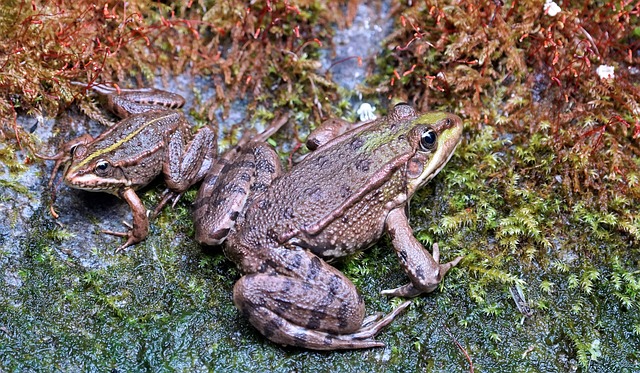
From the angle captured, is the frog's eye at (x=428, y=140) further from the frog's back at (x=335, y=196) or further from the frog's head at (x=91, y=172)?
the frog's head at (x=91, y=172)

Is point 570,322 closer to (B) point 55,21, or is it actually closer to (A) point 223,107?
(A) point 223,107

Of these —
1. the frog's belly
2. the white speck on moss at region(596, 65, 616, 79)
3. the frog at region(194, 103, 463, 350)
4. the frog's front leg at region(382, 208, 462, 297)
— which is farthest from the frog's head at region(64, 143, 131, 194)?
the white speck on moss at region(596, 65, 616, 79)

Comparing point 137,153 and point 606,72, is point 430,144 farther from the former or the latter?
point 137,153

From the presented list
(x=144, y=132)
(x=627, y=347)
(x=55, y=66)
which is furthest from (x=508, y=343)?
(x=55, y=66)

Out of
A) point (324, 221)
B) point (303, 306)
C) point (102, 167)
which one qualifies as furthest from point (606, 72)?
point (102, 167)

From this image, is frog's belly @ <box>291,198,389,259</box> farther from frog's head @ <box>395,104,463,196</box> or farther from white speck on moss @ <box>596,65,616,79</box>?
white speck on moss @ <box>596,65,616,79</box>

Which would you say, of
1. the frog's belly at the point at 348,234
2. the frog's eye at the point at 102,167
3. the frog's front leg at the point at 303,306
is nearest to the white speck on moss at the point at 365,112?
the frog's belly at the point at 348,234
